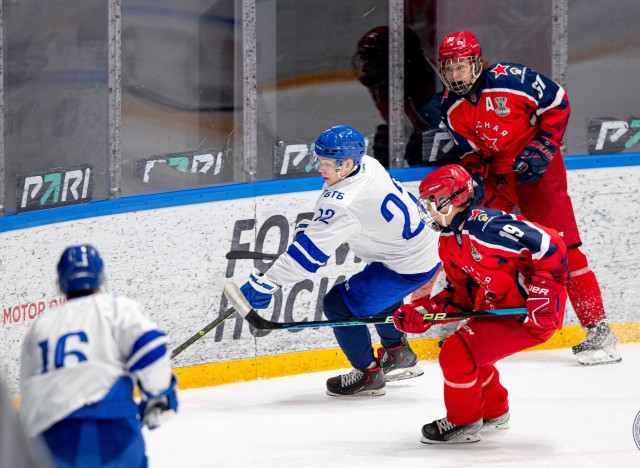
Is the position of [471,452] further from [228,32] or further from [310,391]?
[228,32]

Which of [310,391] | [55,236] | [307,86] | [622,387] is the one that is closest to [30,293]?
[55,236]

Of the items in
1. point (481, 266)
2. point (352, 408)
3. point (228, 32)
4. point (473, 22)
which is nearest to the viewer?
point (481, 266)

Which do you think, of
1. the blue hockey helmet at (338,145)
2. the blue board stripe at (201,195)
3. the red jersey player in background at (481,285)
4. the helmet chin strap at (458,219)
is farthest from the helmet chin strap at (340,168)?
the blue board stripe at (201,195)

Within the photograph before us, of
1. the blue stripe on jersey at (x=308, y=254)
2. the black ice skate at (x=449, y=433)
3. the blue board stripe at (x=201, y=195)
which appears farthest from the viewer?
the blue board stripe at (x=201, y=195)

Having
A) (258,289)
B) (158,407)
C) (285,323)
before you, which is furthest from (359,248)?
(158,407)

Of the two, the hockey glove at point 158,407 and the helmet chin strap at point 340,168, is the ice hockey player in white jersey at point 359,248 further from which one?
the hockey glove at point 158,407

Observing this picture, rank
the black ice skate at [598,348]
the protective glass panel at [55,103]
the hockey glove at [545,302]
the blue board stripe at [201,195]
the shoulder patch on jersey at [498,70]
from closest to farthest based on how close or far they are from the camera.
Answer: the hockey glove at [545,302], the blue board stripe at [201,195], the protective glass panel at [55,103], the shoulder patch on jersey at [498,70], the black ice skate at [598,348]

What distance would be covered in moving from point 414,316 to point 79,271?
153cm

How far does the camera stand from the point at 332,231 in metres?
4.22

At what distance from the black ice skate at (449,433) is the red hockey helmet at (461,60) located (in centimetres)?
171

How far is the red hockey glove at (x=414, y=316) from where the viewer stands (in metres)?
3.87

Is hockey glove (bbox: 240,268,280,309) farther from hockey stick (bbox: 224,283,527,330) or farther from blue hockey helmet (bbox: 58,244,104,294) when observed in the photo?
blue hockey helmet (bbox: 58,244,104,294)

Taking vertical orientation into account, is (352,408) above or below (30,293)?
below

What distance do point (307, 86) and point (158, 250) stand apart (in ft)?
3.49
